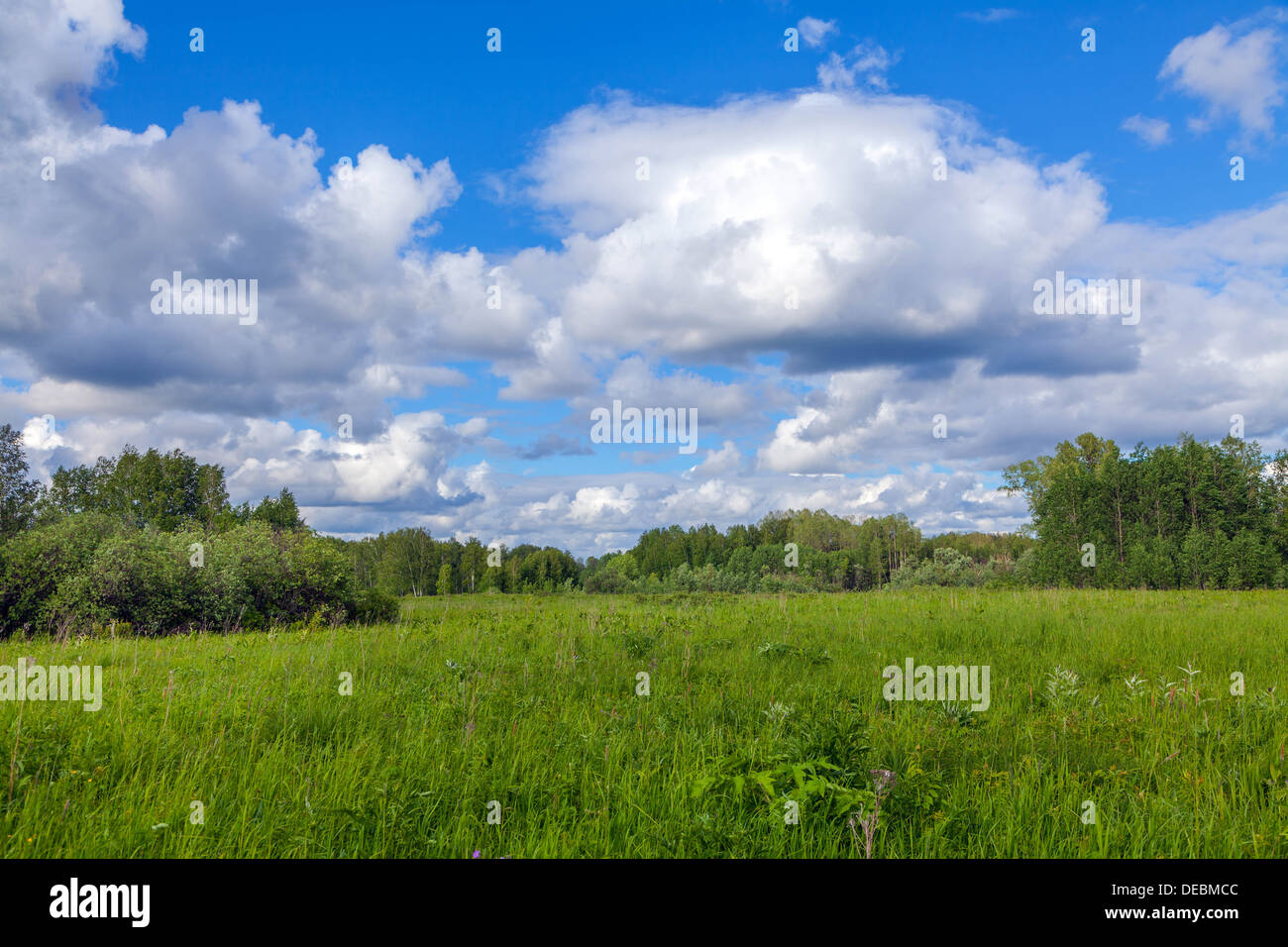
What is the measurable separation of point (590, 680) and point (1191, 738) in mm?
5940

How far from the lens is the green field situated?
158 inches

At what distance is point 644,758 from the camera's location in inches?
199

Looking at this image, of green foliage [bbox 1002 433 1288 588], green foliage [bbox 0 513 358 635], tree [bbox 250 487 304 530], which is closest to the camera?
green foliage [bbox 0 513 358 635]

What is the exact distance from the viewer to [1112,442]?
238ft

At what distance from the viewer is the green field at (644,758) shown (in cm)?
400

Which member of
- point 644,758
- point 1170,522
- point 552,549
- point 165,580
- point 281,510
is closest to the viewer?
point 644,758

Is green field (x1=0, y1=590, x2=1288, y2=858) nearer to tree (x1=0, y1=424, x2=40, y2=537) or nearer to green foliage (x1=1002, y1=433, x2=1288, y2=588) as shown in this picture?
green foliage (x1=1002, y1=433, x2=1288, y2=588)

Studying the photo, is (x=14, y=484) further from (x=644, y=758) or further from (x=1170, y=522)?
(x=1170, y=522)

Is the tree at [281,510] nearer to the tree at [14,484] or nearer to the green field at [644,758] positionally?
the tree at [14,484]

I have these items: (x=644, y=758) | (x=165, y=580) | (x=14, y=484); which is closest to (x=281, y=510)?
(x=14, y=484)

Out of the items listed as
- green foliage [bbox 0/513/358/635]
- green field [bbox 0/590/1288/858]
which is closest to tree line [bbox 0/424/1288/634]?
green foliage [bbox 0/513/358/635]

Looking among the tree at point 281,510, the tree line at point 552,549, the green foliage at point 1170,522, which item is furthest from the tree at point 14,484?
the green foliage at point 1170,522
